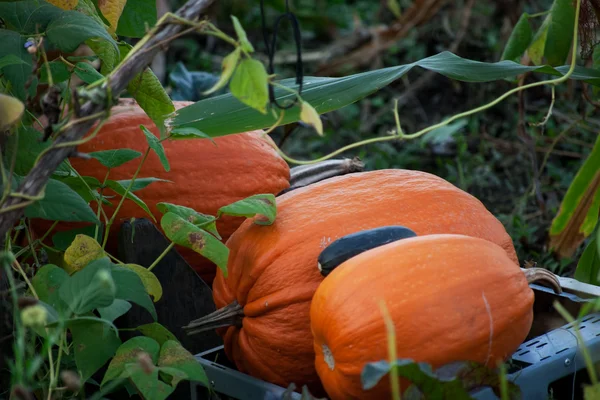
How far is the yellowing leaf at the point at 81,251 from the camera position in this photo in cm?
152

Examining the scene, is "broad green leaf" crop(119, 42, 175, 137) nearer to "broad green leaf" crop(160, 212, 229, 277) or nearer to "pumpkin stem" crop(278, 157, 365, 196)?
"broad green leaf" crop(160, 212, 229, 277)

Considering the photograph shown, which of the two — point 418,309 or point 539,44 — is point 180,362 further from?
point 539,44

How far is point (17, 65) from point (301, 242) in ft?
1.92

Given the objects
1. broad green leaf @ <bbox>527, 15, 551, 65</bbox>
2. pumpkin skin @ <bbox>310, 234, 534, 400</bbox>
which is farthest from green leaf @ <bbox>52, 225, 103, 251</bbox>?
broad green leaf @ <bbox>527, 15, 551, 65</bbox>

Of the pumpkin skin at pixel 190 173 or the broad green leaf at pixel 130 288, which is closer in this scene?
the broad green leaf at pixel 130 288

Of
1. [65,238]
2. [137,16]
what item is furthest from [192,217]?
[137,16]

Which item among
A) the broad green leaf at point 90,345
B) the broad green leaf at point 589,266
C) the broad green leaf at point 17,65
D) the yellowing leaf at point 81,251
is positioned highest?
the broad green leaf at point 17,65

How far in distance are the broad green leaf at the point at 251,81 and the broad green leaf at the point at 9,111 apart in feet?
Result: 1.02

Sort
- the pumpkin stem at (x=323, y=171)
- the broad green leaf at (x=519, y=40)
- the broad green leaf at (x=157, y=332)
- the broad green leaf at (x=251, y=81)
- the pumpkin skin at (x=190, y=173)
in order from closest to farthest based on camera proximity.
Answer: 1. the broad green leaf at (x=251, y=81)
2. the broad green leaf at (x=157, y=332)
3. the pumpkin skin at (x=190, y=173)
4. the pumpkin stem at (x=323, y=171)
5. the broad green leaf at (x=519, y=40)

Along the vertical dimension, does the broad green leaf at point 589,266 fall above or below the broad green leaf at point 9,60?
below

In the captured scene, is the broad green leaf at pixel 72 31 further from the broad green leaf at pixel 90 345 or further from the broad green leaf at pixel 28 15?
the broad green leaf at pixel 90 345

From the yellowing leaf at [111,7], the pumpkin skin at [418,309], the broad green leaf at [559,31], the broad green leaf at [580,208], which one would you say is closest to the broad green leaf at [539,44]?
the broad green leaf at [559,31]

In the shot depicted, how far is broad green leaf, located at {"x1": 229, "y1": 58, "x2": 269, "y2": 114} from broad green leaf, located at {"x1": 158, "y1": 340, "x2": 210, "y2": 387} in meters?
0.47

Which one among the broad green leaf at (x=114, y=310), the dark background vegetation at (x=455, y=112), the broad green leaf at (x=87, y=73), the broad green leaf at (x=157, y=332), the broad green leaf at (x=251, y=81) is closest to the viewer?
the broad green leaf at (x=251, y=81)
